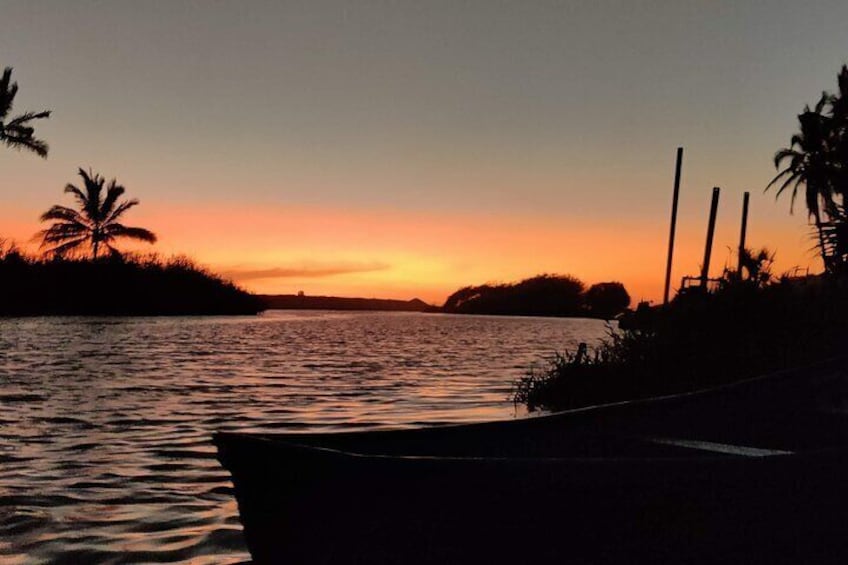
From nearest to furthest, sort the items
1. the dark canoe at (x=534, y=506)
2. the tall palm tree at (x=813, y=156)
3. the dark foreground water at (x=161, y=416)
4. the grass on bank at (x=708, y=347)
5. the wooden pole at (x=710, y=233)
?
the dark canoe at (x=534, y=506) < the dark foreground water at (x=161, y=416) < the grass on bank at (x=708, y=347) < the wooden pole at (x=710, y=233) < the tall palm tree at (x=813, y=156)

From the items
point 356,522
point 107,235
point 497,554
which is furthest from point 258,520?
point 107,235

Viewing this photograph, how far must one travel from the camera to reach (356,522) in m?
4.10

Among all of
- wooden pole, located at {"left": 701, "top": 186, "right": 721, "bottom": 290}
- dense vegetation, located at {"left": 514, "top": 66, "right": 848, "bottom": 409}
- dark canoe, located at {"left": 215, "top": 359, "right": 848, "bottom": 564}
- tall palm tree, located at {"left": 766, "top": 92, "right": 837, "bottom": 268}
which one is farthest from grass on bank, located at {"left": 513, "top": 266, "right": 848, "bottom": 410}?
tall palm tree, located at {"left": 766, "top": 92, "right": 837, "bottom": 268}

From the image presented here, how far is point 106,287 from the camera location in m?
56.6

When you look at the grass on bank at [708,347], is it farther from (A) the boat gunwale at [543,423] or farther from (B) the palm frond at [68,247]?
(B) the palm frond at [68,247]

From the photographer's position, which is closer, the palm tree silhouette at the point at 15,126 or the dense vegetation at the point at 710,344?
the dense vegetation at the point at 710,344

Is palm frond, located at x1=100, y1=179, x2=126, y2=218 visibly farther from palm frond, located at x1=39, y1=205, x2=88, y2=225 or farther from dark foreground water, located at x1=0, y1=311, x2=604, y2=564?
dark foreground water, located at x1=0, y1=311, x2=604, y2=564

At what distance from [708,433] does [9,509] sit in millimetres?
5836

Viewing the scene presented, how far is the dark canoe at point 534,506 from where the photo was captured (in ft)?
13.0

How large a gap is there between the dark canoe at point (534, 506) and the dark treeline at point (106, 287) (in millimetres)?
51285

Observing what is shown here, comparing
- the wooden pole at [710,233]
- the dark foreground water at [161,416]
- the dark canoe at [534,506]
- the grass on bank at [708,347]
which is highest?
the wooden pole at [710,233]

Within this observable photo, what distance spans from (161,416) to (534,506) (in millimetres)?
9651

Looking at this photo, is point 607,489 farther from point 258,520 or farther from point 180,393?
point 180,393

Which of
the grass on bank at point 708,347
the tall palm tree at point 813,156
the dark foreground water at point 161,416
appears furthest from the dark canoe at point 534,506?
the tall palm tree at point 813,156
